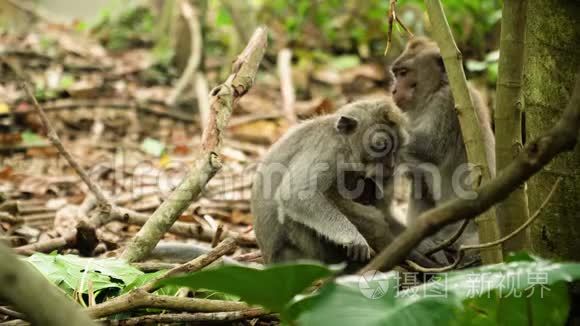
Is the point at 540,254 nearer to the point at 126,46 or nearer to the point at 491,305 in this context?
the point at 491,305

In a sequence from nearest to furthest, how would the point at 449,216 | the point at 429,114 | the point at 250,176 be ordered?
the point at 449,216
the point at 429,114
the point at 250,176

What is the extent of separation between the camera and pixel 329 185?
16.4ft

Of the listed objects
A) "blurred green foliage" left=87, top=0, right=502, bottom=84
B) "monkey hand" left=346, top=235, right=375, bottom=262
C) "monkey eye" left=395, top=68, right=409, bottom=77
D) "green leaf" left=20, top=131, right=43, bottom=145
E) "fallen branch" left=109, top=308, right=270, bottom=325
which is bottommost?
"fallen branch" left=109, top=308, right=270, bottom=325

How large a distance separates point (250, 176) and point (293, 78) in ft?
12.2

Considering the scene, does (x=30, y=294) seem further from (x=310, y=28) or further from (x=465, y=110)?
(x=310, y=28)

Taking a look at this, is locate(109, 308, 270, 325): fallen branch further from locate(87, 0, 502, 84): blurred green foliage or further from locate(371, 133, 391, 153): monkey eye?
locate(87, 0, 502, 84): blurred green foliage

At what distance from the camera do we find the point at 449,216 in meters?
2.09

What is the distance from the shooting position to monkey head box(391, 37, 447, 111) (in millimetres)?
6344

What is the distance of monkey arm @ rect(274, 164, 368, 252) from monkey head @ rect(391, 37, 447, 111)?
173 cm

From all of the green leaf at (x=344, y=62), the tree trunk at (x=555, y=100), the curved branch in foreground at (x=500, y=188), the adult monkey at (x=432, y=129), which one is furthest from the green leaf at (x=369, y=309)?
the green leaf at (x=344, y=62)

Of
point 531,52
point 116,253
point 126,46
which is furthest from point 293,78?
point 531,52

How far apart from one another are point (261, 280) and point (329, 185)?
9.26 feet

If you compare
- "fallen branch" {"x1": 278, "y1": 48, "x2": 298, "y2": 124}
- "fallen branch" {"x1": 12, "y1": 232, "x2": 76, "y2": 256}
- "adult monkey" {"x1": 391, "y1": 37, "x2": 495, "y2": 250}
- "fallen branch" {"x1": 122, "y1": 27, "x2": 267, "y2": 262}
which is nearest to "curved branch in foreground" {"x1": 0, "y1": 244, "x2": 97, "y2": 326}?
"fallen branch" {"x1": 122, "y1": 27, "x2": 267, "y2": 262}

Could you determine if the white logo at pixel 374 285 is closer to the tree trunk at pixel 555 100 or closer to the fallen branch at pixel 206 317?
the fallen branch at pixel 206 317
